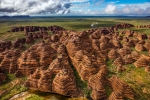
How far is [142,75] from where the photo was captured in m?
71.4

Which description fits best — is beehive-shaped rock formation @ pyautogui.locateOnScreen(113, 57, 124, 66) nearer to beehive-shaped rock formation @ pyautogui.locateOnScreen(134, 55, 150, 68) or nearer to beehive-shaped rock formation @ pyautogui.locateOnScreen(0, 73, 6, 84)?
beehive-shaped rock formation @ pyautogui.locateOnScreen(134, 55, 150, 68)

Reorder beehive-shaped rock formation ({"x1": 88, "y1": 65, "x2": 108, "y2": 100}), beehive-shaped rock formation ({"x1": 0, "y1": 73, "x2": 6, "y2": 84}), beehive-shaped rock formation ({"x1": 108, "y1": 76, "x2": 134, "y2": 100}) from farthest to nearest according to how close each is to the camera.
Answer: beehive-shaped rock formation ({"x1": 0, "y1": 73, "x2": 6, "y2": 84})
beehive-shaped rock formation ({"x1": 88, "y1": 65, "x2": 108, "y2": 100})
beehive-shaped rock formation ({"x1": 108, "y1": 76, "x2": 134, "y2": 100})

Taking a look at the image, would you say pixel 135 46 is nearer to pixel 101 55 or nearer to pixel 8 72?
pixel 101 55

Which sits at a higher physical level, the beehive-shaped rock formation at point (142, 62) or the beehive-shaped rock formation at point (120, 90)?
the beehive-shaped rock formation at point (142, 62)

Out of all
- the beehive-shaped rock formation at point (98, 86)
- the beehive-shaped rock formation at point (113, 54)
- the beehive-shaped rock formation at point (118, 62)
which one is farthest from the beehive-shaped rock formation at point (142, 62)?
the beehive-shaped rock formation at point (98, 86)

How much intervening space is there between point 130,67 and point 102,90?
2570 centimetres

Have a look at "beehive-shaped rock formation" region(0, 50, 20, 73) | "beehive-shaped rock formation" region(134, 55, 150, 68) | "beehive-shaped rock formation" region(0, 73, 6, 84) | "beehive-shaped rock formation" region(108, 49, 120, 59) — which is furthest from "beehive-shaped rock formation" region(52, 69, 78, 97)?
"beehive-shaped rock formation" region(134, 55, 150, 68)

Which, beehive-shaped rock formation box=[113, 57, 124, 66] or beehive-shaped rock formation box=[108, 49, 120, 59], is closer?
beehive-shaped rock formation box=[113, 57, 124, 66]

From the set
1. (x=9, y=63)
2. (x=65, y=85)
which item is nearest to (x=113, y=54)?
(x=65, y=85)

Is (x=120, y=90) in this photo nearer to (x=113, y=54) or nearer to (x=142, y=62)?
(x=142, y=62)

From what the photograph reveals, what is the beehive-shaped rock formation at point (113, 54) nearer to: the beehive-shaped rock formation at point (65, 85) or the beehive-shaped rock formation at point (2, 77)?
the beehive-shaped rock formation at point (65, 85)

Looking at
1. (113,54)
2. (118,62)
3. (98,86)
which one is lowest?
(98,86)

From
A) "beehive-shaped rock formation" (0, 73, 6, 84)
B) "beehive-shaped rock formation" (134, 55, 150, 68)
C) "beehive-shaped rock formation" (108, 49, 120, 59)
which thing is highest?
"beehive-shaped rock formation" (108, 49, 120, 59)

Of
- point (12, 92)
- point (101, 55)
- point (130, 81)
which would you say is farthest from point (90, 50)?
point (12, 92)
